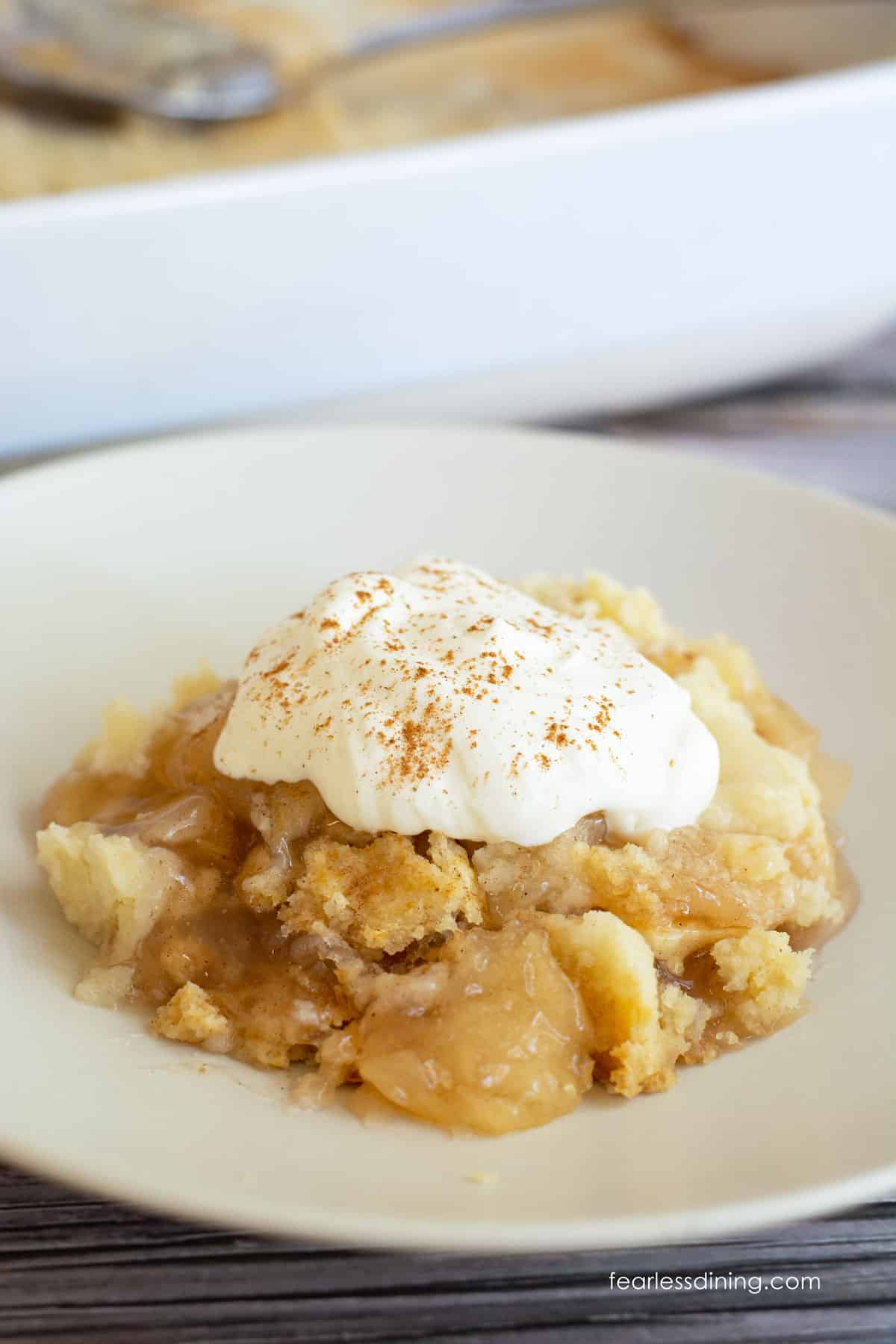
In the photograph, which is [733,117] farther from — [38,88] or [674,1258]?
[674,1258]

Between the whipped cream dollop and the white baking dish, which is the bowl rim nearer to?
the white baking dish

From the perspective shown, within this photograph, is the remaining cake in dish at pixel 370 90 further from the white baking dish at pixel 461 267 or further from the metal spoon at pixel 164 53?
the white baking dish at pixel 461 267

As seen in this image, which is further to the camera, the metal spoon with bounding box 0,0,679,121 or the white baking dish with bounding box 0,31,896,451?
the metal spoon with bounding box 0,0,679,121

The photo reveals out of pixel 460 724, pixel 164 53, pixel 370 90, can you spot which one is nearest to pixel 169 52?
pixel 164 53

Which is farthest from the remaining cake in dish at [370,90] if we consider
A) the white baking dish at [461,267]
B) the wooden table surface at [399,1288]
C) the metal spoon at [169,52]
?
the wooden table surface at [399,1288]

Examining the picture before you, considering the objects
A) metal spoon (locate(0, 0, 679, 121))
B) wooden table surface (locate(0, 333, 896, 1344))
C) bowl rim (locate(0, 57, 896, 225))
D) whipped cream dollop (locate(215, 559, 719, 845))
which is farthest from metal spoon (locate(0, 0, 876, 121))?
wooden table surface (locate(0, 333, 896, 1344))

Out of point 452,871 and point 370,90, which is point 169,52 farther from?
point 452,871
